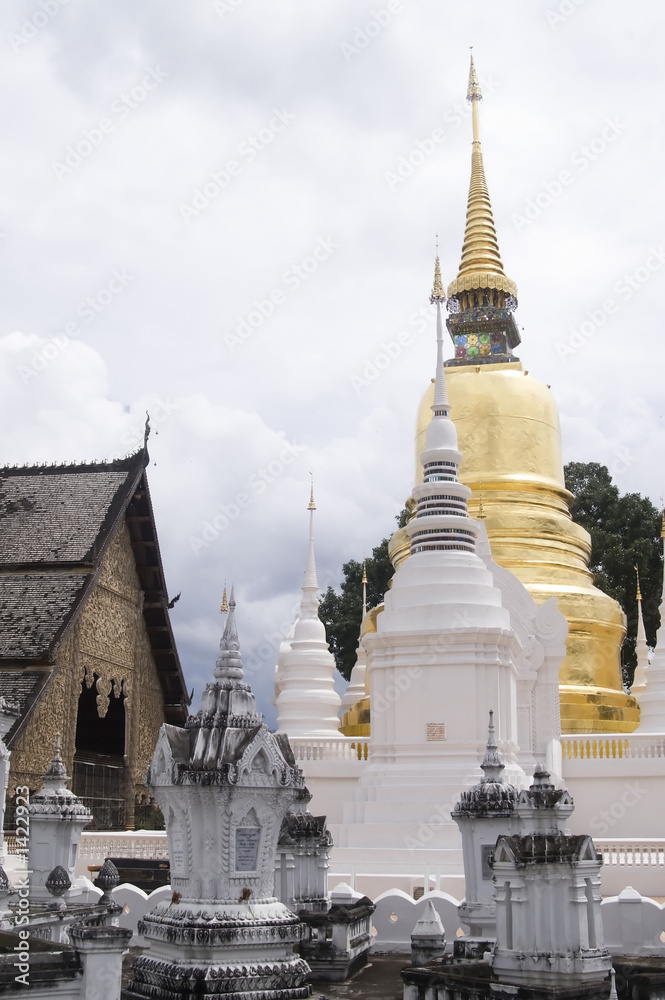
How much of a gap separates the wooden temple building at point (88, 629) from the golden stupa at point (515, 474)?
4.80 m

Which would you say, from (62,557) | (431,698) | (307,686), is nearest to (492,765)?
(431,698)

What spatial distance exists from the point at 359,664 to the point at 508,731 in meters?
9.44

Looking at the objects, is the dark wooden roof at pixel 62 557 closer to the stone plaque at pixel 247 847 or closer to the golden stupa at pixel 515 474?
the golden stupa at pixel 515 474

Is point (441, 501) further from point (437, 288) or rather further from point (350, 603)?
point (350, 603)

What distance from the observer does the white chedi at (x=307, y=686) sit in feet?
68.2

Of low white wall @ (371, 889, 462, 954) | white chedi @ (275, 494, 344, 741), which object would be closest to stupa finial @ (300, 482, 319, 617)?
white chedi @ (275, 494, 344, 741)

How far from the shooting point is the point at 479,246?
2711 centimetres

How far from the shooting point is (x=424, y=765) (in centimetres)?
1592

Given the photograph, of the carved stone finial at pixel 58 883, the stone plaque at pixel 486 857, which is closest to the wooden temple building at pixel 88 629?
the carved stone finial at pixel 58 883

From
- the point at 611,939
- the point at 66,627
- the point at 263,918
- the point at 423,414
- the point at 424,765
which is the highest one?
the point at 423,414

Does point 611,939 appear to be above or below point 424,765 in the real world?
below

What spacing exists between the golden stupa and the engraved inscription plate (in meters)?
12.7

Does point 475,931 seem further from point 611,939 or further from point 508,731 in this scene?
point 508,731

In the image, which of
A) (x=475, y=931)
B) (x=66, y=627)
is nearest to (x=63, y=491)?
(x=66, y=627)
